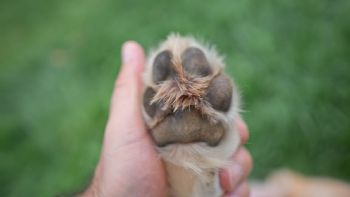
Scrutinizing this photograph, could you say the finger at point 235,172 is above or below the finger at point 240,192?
above

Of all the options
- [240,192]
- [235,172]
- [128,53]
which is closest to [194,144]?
[235,172]

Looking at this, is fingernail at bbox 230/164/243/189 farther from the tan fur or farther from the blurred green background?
the blurred green background

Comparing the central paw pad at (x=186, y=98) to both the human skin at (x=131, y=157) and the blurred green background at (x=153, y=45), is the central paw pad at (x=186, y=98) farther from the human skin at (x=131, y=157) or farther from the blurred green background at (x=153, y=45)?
the blurred green background at (x=153, y=45)

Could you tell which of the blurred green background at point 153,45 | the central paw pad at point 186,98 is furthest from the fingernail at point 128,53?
the blurred green background at point 153,45

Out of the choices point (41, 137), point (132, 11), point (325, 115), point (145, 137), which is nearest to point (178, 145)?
point (145, 137)

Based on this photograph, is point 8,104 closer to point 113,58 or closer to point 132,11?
point 113,58

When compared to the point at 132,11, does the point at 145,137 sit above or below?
below

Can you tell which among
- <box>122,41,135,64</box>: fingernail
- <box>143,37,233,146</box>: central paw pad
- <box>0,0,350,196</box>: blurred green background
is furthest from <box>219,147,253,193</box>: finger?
<box>0,0,350,196</box>: blurred green background
